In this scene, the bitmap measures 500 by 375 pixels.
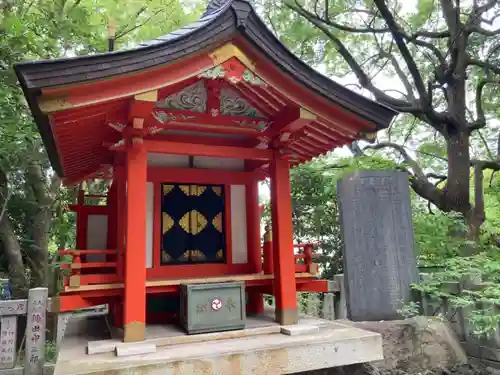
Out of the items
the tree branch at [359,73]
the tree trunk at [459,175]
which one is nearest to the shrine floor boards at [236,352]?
the tree trunk at [459,175]

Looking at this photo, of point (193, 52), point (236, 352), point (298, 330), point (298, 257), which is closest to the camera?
point (236, 352)

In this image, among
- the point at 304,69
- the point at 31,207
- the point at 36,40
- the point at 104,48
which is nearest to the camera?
the point at 304,69

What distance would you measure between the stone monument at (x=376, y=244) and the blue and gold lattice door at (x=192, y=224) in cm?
270

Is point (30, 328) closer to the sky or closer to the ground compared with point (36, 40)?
closer to the ground

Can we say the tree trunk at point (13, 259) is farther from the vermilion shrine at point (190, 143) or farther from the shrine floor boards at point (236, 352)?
the shrine floor boards at point (236, 352)

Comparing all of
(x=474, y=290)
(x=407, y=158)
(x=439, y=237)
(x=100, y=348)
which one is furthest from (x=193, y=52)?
(x=407, y=158)

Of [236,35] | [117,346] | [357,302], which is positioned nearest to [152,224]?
[117,346]

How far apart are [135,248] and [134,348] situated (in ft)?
3.35

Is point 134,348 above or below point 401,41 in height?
below

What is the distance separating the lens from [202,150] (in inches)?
181

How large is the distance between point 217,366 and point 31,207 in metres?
8.98

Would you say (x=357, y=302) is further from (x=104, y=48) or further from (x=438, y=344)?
(x=104, y=48)

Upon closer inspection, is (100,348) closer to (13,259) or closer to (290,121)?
(290,121)

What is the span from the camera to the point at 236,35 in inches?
161
